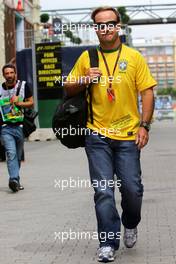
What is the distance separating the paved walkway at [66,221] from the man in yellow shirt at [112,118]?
475mm

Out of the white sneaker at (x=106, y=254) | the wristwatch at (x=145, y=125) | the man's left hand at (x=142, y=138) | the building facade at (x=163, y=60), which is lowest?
the building facade at (x=163, y=60)

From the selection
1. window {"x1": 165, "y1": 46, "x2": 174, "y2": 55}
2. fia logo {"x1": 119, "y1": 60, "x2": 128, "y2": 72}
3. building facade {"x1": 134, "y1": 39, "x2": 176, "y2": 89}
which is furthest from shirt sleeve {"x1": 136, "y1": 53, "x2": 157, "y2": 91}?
window {"x1": 165, "y1": 46, "x2": 174, "y2": 55}

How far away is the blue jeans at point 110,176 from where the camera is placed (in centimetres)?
608

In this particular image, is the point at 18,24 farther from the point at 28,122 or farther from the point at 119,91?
the point at 119,91

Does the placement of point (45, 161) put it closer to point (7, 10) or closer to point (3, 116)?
point (3, 116)

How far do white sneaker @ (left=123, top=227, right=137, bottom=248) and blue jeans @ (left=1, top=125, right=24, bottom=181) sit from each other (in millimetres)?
4690

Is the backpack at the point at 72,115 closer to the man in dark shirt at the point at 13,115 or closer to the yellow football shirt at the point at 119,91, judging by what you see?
the yellow football shirt at the point at 119,91

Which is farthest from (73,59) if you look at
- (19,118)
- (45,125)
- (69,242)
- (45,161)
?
(69,242)

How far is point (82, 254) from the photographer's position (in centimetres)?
650

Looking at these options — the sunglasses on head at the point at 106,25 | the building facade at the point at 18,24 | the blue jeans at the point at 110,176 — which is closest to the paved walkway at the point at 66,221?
the blue jeans at the point at 110,176

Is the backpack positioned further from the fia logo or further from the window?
the window

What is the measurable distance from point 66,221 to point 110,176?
2360 mm

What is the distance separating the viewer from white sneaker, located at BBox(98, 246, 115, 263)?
19.8 ft

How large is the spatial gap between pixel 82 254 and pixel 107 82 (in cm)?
151
